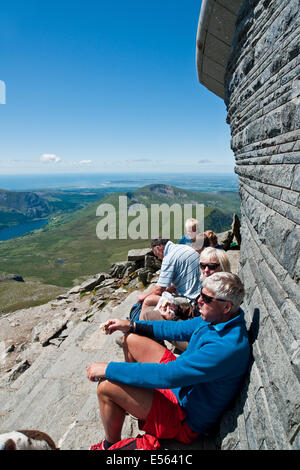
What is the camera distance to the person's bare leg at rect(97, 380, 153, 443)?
2.97m

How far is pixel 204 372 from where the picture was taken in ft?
8.37

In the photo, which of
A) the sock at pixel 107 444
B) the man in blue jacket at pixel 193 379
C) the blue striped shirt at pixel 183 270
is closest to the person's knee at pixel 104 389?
the man in blue jacket at pixel 193 379

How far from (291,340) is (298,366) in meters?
0.26

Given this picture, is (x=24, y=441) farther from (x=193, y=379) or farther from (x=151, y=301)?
(x=151, y=301)

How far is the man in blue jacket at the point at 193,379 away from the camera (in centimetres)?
258

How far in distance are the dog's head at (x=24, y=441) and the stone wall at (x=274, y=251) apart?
189cm

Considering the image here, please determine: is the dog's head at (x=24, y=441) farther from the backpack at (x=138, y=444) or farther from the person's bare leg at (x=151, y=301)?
the person's bare leg at (x=151, y=301)

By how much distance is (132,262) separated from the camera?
584 inches

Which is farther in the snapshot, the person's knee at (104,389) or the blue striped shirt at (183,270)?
the blue striped shirt at (183,270)

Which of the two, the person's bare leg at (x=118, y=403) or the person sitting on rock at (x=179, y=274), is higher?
the person sitting on rock at (x=179, y=274)

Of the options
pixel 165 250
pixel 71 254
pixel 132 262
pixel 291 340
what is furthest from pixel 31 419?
pixel 71 254

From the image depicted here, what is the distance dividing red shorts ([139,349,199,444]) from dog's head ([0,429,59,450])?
3.68 feet

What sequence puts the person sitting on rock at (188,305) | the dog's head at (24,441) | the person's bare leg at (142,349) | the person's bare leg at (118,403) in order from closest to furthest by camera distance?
1. the dog's head at (24,441)
2. the person's bare leg at (118,403)
3. the person's bare leg at (142,349)
4. the person sitting on rock at (188,305)

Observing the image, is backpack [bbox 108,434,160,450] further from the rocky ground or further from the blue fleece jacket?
the rocky ground
